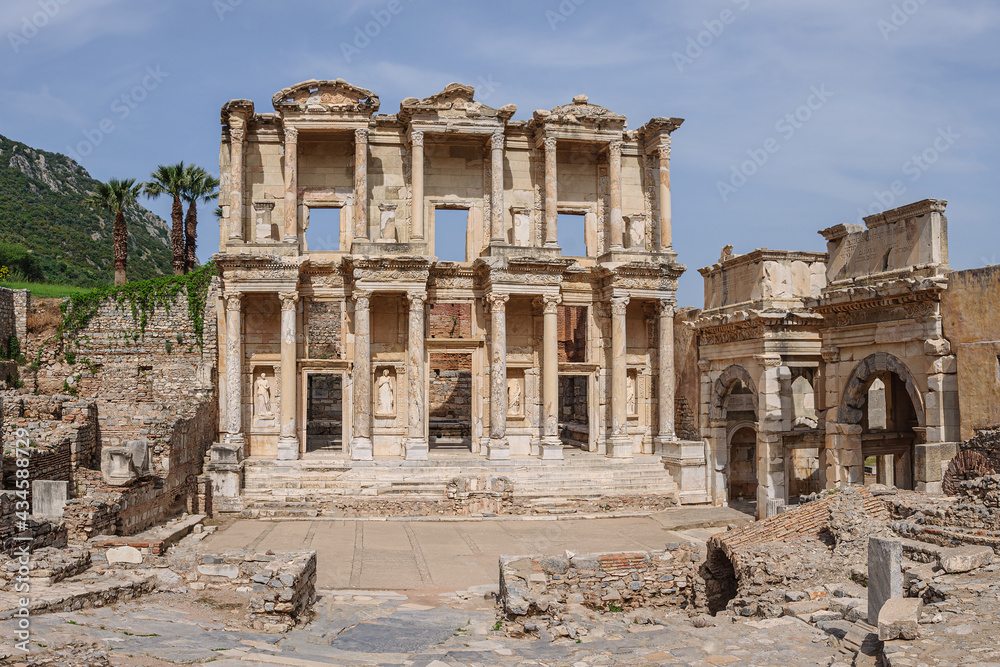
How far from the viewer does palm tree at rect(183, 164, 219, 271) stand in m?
36.5

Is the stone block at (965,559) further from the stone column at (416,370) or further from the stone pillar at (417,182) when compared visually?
the stone pillar at (417,182)

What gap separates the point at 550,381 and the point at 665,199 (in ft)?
23.9

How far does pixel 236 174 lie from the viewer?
25.6m

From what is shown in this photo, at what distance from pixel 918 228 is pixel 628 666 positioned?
11183mm

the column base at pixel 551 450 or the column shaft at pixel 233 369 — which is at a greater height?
the column shaft at pixel 233 369

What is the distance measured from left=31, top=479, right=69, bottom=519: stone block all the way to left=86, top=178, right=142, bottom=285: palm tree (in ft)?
67.5

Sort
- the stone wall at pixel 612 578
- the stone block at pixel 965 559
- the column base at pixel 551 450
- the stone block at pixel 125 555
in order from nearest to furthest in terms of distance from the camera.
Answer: the stone block at pixel 965 559 → the stone block at pixel 125 555 → the stone wall at pixel 612 578 → the column base at pixel 551 450

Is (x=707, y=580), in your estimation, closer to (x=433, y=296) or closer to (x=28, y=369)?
(x=433, y=296)

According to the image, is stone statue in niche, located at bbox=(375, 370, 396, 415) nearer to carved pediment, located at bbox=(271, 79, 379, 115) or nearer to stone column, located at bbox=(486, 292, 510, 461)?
stone column, located at bbox=(486, 292, 510, 461)

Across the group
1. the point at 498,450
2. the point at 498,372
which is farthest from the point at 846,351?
the point at 498,450

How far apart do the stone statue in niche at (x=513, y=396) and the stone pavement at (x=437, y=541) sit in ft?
17.5

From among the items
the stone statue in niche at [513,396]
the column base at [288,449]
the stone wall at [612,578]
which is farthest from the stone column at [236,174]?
the stone wall at [612,578]

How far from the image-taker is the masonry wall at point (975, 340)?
48.5 ft

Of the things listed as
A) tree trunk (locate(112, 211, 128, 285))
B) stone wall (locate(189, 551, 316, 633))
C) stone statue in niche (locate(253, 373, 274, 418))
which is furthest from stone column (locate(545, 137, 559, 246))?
tree trunk (locate(112, 211, 128, 285))
